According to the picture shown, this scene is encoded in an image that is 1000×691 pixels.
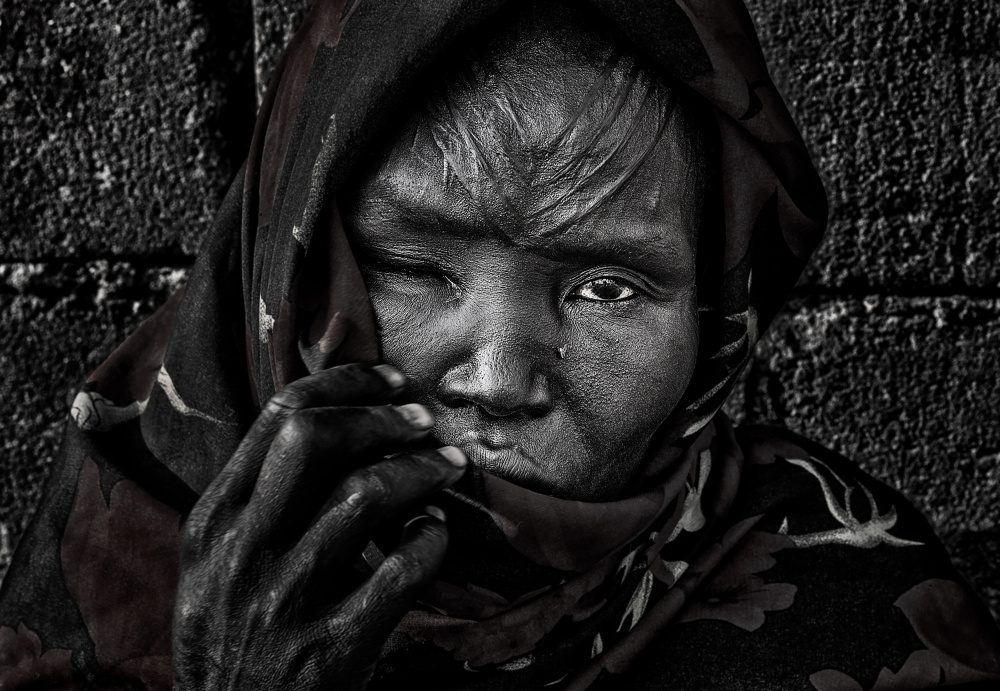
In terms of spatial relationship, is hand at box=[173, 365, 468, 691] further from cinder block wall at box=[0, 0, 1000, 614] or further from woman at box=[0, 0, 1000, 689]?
cinder block wall at box=[0, 0, 1000, 614]

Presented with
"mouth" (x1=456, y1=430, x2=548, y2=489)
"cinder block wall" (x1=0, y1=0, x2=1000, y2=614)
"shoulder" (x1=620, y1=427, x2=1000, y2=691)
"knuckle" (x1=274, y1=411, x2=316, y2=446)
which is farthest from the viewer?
"cinder block wall" (x1=0, y1=0, x2=1000, y2=614)

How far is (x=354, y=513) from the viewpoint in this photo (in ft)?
2.67

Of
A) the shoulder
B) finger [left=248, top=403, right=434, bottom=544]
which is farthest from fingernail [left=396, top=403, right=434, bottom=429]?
the shoulder

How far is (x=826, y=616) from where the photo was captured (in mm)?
1113

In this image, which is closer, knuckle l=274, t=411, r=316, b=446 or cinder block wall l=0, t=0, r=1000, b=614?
knuckle l=274, t=411, r=316, b=446

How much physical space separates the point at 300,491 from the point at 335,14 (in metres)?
0.55

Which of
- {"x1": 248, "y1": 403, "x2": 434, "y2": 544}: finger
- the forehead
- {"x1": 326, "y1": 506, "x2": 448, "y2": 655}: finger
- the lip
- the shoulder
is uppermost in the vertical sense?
the forehead

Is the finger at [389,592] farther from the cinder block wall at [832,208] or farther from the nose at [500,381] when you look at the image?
the cinder block wall at [832,208]

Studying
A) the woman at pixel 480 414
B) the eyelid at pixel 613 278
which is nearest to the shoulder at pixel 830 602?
the woman at pixel 480 414

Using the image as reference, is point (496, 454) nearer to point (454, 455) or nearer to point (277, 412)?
point (454, 455)

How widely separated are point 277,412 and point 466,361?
0.19m

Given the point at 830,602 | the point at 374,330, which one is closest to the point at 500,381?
the point at 374,330

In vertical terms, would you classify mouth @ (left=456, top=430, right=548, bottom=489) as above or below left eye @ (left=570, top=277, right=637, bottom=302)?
below

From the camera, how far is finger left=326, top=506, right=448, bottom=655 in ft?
2.67
